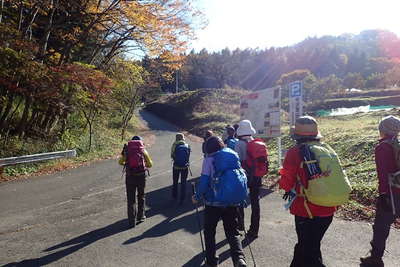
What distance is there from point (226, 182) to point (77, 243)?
118 inches

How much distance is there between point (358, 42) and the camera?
7906 cm

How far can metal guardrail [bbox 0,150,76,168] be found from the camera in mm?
11125

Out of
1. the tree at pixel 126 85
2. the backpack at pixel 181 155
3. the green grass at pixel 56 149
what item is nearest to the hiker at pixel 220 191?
the backpack at pixel 181 155

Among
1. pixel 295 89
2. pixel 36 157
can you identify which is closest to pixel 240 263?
pixel 295 89

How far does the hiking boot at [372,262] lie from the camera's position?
4223 millimetres

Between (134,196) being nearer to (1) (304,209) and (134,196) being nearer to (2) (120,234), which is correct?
(2) (120,234)

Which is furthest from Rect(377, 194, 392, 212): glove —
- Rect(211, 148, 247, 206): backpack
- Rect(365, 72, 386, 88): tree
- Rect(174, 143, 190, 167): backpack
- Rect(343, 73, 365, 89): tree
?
Rect(365, 72, 386, 88): tree

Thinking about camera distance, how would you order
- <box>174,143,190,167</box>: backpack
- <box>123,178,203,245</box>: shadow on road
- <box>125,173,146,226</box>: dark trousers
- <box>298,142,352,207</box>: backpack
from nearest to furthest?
<box>298,142,352,207</box>: backpack → <box>123,178,203,245</box>: shadow on road → <box>125,173,146,226</box>: dark trousers → <box>174,143,190,167</box>: backpack

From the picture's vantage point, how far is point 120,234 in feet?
19.3

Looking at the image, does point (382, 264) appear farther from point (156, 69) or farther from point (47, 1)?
point (156, 69)

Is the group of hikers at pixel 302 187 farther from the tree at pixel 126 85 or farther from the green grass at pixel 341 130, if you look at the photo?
the tree at pixel 126 85

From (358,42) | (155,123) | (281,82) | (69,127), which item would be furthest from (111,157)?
(358,42)

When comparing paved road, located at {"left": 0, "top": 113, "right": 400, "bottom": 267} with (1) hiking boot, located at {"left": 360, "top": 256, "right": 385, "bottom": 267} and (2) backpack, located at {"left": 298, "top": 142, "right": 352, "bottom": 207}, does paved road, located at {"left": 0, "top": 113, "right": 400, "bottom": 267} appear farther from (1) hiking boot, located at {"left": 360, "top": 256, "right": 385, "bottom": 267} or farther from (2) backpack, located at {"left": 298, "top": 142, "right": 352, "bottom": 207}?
(2) backpack, located at {"left": 298, "top": 142, "right": 352, "bottom": 207}

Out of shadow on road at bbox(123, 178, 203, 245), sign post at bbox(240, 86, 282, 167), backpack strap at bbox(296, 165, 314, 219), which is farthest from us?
sign post at bbox(240, 86, 282, 167)
